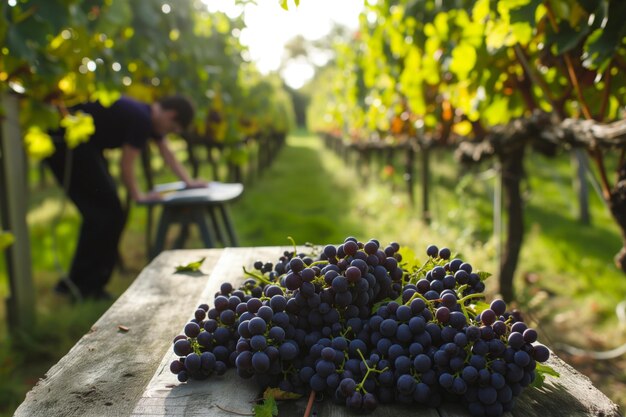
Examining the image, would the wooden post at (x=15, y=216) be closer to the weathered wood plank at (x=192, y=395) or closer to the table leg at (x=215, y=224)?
the table leg at (x=215, y=224)

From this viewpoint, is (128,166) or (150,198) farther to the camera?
(128,166)

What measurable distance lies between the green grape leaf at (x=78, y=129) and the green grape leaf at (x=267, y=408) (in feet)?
11.4

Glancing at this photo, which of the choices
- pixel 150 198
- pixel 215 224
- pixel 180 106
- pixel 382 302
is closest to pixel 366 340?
pixel 382 302

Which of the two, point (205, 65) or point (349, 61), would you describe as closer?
point (205, 65)

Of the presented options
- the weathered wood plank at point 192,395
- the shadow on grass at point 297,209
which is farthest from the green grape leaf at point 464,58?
the shadow on grass at point 297,209

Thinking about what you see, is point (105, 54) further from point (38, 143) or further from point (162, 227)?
point (162, 227)

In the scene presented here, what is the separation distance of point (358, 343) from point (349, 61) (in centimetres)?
876

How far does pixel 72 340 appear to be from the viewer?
157 inches

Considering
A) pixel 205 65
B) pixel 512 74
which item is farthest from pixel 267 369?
pixel 205 65

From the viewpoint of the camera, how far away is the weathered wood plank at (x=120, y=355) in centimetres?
106

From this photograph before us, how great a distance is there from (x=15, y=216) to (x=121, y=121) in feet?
3.56

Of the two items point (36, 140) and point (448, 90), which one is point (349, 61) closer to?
point (448, 90)

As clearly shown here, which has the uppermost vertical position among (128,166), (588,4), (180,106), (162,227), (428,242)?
(588,4)

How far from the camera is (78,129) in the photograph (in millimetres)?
4219
